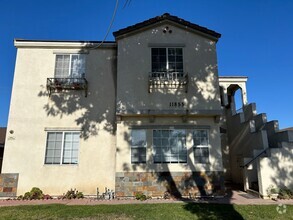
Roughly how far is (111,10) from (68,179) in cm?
778

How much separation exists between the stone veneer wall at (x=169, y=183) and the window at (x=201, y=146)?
684 millimetres

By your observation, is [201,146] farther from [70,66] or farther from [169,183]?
[70,66]

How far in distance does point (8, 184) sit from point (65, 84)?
5.44 meters

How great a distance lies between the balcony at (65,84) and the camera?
11359mm

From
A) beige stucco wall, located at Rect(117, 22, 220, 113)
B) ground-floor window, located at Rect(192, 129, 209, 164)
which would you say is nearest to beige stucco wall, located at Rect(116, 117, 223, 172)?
ground-floor window, located at Rect(192, 129, 209, 164)

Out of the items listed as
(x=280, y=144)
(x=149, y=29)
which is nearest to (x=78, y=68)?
(x=149, y=29)

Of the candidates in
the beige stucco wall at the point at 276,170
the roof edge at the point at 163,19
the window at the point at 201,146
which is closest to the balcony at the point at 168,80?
the window at the point at 201,146

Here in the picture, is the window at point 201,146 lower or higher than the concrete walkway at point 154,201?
higher

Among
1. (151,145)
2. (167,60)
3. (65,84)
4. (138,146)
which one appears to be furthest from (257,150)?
(65,84)

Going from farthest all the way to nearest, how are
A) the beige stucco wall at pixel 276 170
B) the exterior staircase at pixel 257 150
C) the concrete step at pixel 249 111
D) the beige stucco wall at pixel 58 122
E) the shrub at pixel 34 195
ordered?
the concrete step at pixel 249 111
the beige stucco wall at pixel 58 122
the shrub at pixel 34 195
the exterior staircase at pixel 257 150
the beige stucco wall at pixel 276 170

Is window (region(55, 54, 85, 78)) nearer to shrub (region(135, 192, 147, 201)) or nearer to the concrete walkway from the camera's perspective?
the concrete walkway

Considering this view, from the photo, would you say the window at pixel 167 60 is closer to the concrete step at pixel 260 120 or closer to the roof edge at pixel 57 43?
the roof edge at pixel 57 43

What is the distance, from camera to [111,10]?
8.30 metres

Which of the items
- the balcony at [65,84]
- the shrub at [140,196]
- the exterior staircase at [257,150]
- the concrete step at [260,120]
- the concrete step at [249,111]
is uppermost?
the balcony at [65,84]
